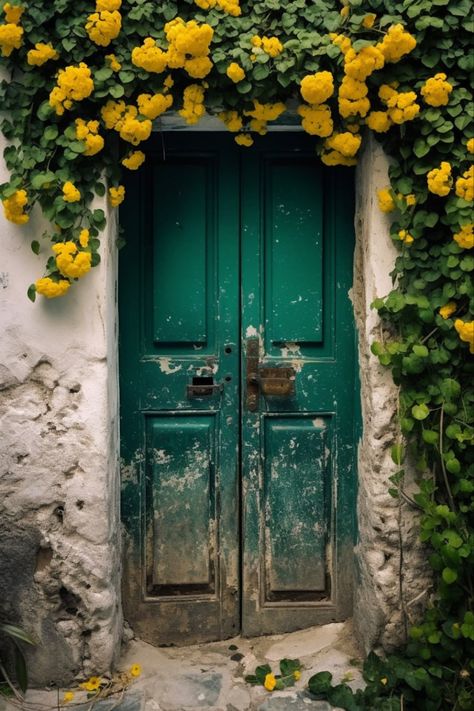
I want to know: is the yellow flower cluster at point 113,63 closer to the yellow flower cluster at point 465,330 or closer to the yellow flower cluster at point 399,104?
the yellow flower cluster at point 399,104

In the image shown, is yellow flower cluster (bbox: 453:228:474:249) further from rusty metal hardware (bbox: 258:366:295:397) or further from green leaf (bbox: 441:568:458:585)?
green leaf (bbox: 441:568:458:585)

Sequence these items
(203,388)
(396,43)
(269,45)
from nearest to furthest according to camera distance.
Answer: (396,43), (269,45), (203,388)

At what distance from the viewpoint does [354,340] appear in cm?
348

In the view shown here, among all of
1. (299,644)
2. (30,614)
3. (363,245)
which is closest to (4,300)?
(30,614)

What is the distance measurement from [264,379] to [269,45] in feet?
4.49

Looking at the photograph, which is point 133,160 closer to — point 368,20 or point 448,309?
point 368,20

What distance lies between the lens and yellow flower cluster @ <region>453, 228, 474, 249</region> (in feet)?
9.68

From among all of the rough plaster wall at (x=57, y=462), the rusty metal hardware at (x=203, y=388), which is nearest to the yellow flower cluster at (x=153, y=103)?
the rough plaster wall at (x=57, y=462)

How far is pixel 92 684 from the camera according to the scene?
3.23 metres

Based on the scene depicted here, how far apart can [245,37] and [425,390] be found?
5.05ft

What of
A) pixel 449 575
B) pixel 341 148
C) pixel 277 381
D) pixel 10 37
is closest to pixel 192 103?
pixel 341 148

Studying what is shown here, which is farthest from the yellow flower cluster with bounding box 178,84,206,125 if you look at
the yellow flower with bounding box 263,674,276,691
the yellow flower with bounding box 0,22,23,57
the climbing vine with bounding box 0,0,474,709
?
the yellow flower with bounding box 263,674,276,691

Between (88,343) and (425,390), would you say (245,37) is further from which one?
(425,390)

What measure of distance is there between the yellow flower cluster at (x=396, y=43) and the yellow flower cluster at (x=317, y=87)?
0.22 meters
